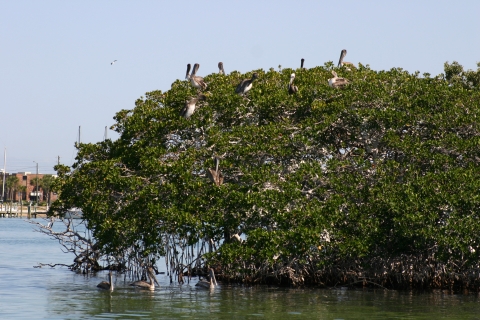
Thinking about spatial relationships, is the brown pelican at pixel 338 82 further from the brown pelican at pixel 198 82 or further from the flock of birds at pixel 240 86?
the brown pelican at pixel 198 82

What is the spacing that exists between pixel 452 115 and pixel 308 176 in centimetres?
402

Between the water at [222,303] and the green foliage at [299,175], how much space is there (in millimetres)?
911

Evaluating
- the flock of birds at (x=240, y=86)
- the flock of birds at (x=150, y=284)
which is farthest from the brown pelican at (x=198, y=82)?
the flock of birds at (x=150, y=284)

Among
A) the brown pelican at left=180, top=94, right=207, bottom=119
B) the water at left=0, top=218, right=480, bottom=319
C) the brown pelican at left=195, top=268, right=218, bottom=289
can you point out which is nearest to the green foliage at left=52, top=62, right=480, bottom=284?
the brown pelican at left=180, top=94, right=207, bottom=119

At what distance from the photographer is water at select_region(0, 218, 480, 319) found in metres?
15.9

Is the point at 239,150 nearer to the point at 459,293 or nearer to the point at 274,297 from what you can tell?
the point at 274,297

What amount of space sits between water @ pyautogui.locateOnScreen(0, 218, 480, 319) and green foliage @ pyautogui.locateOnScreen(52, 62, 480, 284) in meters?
0.91

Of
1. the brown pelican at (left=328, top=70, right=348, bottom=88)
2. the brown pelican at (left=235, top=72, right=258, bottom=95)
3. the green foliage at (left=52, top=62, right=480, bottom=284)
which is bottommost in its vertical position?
the green foliage at (left=52, top=62, right=480, bottom=284)

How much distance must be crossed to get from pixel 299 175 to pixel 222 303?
357cm

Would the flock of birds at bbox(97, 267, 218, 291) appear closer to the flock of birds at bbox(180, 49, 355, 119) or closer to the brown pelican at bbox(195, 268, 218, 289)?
the brown pelican at bbox(195, 268, 218, 289)

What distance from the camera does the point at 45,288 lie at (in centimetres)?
2095

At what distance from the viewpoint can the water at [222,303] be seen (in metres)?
15.9

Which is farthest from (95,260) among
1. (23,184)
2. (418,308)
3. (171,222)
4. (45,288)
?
(23,184)

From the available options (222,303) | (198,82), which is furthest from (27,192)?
(222,303)
